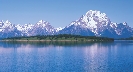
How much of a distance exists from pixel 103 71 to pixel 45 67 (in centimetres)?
1853

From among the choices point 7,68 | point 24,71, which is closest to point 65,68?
point 24,71

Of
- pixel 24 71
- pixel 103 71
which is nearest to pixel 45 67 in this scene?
pixel 24 71

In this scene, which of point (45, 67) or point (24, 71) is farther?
point (45, 67)

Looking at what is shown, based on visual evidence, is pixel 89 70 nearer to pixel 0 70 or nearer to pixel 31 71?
pixel 31 71

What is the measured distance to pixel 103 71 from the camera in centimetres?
A: 7012

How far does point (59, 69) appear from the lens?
73.8m

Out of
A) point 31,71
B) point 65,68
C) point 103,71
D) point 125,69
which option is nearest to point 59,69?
point 65,68

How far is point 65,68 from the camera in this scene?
75.1 metres

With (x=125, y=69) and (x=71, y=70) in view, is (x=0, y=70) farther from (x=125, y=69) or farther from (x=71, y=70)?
(x=125, y=69)

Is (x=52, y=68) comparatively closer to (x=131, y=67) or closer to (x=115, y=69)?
(x=115, y=69)

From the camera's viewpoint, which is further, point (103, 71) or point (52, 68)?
point (52, 68)

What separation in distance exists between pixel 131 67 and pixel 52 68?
24199 millimetres

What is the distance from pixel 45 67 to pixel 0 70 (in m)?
13.8

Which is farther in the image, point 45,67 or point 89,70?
point 45,67
